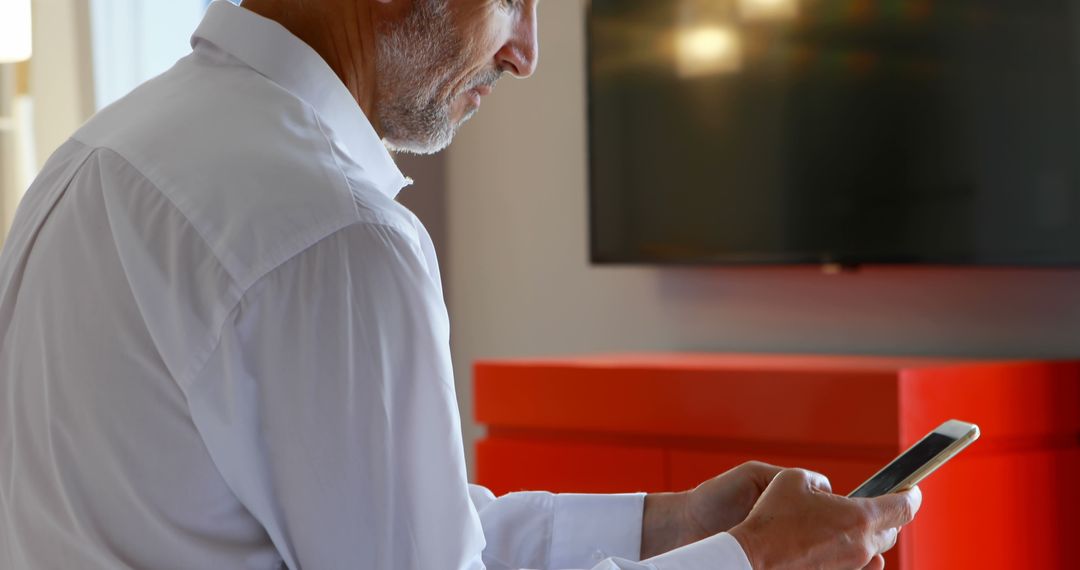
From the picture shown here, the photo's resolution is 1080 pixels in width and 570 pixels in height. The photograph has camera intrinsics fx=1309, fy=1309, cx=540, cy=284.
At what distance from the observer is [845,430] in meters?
2.30

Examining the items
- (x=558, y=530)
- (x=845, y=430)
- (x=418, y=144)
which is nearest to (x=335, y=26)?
(x=418, y=144)

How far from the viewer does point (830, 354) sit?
2.90 m

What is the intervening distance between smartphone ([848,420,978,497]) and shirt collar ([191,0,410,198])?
52cm

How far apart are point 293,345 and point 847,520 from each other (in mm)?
501

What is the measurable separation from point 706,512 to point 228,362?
60 cm

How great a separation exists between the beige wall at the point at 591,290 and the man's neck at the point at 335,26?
1870mm

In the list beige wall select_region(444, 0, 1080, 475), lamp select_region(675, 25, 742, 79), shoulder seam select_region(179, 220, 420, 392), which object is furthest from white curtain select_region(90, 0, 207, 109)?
shoulder seam select_region(179, 220, 420, 392)

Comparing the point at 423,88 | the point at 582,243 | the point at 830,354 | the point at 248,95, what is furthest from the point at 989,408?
the point at 248,95

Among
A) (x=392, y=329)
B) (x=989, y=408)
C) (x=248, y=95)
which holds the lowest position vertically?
(x=989, y=408)

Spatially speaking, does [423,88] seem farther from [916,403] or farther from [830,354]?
[830,354]

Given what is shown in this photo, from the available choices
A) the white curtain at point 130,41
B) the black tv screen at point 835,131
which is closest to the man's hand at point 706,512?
the black tv screen at point 835,131

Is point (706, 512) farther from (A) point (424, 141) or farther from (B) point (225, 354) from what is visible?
(B) point (225, 354)

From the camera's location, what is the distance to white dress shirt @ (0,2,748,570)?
76cm

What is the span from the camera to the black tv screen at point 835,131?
8.04 feet
